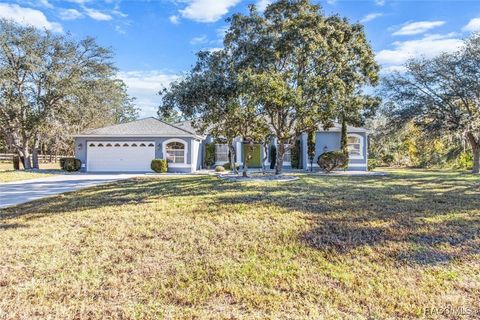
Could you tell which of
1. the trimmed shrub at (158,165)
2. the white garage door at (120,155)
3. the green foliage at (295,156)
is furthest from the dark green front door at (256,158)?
the white garage door at (120,155)

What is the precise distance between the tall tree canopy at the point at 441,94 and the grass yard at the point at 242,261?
13259mm

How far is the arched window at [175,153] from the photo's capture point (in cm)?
2191

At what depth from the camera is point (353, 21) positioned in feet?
48.3

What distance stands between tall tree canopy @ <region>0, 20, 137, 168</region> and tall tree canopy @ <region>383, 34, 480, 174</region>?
19657 mm

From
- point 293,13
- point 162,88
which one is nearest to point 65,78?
point 162,88

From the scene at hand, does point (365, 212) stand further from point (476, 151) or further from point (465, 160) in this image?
point (465, 160)

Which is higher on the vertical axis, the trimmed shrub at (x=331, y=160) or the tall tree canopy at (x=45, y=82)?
the tall tree canopy at (x=45, y=82)

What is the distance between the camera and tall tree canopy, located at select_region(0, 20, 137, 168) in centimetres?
2131

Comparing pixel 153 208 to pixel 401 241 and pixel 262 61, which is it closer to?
pixel 401 241

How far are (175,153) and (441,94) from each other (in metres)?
16.6

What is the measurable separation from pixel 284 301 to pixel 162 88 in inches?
431

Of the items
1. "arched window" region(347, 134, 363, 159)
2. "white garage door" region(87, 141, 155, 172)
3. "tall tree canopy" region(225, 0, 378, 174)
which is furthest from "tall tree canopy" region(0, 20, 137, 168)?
"arched window" region(347, 134, 363, 159)

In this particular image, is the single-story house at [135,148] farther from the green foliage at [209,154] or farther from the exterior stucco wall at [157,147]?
the green foliage at [209,154]

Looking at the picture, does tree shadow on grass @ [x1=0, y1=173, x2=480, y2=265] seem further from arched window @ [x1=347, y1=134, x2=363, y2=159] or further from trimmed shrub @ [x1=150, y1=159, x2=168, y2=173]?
arched window @ [x1=347, y1=134, x2=363, y2=159]
